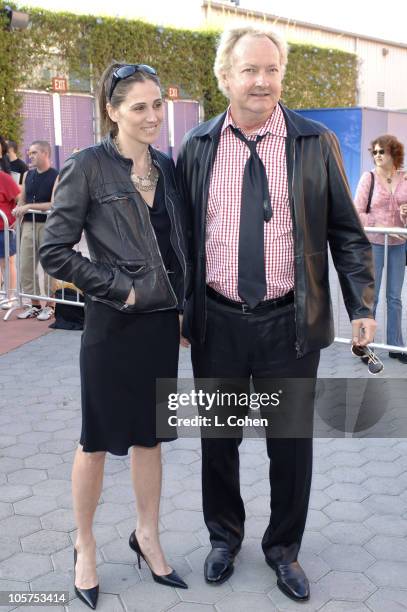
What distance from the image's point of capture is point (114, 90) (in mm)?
2615

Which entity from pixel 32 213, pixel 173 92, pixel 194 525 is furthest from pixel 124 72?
pixel 173 92

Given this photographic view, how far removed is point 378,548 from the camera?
3.24m

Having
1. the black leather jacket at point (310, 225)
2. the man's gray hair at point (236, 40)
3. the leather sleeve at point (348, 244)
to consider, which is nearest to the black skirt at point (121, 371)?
the black leather jacket at point (310, 225)

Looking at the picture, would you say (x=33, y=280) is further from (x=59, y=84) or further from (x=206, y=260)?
(x=59, y=84)

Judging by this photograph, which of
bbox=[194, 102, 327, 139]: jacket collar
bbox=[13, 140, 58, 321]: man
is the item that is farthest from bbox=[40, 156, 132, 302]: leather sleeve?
bbox=[13, 140, 58, 321]: man

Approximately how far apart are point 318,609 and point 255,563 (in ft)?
1.31

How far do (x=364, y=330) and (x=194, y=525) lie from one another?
4.28ft

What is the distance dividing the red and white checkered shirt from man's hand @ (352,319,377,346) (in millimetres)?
301

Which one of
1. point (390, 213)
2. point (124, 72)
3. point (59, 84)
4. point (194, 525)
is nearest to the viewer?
point (124, 72)

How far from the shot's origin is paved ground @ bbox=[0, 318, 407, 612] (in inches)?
113

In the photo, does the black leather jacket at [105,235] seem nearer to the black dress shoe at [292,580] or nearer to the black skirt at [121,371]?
the black skirt at [121,371]

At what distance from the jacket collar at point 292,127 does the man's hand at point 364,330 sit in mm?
719

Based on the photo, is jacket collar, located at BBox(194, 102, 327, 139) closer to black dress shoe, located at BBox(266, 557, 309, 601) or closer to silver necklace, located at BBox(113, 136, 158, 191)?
silver necklace, located at BBox(113, 136, 158, 191)

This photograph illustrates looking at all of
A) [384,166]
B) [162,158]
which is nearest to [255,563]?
[162,158]
